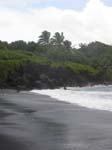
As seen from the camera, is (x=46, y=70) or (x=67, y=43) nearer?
(x=46, y=70)

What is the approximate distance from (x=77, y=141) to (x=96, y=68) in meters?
84.1

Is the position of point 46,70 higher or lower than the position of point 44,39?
lower

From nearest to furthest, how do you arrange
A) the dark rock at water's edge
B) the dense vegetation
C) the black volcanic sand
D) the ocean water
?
the black volcanic sand
the ocean water
the dark rock at water's edge
the dense vegetation

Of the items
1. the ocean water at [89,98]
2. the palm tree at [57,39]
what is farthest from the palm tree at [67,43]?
the ocean water at [89,98]

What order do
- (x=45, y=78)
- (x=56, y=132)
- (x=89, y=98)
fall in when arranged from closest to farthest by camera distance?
(x=56, y=132), (x=89, y=98), (x=45, y=78)

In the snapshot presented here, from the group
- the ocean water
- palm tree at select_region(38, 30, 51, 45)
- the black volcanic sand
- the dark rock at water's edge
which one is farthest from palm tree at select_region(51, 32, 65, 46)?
the black volcanic sand

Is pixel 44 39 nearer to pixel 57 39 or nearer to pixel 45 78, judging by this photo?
pixel 57 39

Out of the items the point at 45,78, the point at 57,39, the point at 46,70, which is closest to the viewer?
the point at 45,78

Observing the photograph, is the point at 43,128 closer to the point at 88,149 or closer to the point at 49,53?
the point at 88,149

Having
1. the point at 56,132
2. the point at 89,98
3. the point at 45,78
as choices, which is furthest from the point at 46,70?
the point at 56,132

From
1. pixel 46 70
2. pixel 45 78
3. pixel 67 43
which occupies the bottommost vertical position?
pixel 45 78

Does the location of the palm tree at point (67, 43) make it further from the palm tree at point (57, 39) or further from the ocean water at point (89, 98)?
the ocean water at point (89, 98)

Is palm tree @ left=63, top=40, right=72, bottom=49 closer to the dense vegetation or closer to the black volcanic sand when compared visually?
the dense vegetation

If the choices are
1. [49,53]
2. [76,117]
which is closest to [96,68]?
[49,53]
